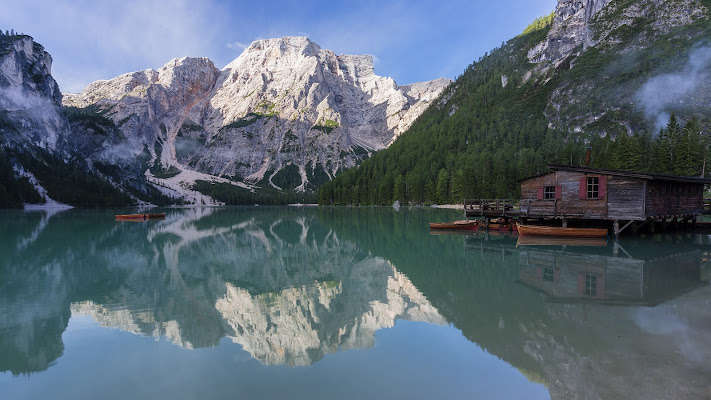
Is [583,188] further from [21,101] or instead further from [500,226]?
[21,101]

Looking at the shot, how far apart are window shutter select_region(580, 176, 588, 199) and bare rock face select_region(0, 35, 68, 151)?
223m

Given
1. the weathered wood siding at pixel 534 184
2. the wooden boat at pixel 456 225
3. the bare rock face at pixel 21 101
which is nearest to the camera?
the weathered wood siding at pixel 534 184

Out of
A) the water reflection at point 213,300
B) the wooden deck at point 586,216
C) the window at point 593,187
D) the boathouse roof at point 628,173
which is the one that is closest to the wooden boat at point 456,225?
the wooden deck at point 586,216

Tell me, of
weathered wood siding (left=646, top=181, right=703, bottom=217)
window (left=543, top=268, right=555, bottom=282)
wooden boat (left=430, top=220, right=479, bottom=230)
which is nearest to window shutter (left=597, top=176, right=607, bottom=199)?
weathered wood siding (left=646, top=181, right=703, bottom=217)

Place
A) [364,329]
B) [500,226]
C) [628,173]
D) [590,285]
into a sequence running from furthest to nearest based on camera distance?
[500,226] → [628,173] → [590,285] → [364,329]

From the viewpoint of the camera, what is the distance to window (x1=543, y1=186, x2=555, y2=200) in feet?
126

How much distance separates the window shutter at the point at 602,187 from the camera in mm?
34281

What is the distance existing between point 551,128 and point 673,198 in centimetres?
11597

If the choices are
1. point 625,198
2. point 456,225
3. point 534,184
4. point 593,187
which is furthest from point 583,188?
point 456,225

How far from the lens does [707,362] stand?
28.3ft

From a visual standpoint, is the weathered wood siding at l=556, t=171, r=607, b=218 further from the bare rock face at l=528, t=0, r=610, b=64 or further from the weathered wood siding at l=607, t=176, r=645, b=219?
the bare rock face at l=528, t=0, r=610, b=64

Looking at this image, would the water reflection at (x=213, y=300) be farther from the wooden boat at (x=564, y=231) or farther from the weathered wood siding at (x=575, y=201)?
the weathered wood siding at (x=575, y=201)

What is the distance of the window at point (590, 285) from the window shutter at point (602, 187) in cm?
1997

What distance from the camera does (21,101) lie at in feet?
608
